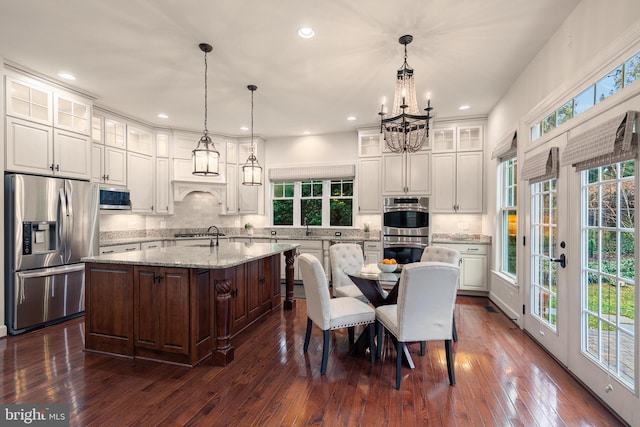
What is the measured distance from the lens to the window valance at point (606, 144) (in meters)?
1.80

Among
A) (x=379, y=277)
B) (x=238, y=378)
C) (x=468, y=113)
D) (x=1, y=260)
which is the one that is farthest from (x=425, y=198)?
(x=1, y=260)

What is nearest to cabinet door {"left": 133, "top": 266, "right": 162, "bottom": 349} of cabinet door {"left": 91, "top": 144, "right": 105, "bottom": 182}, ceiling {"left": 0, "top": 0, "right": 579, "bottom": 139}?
ceiling {"left": 0, "top": 0, "right": 579, "bottom": 139}

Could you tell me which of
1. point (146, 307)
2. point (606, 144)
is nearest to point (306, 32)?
point (606, 144)

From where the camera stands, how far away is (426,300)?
2314 mm

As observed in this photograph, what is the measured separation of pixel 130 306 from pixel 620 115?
12.8 feet

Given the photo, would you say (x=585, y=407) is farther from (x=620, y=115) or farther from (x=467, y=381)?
(x=620, y=115)

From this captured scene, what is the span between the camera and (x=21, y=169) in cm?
345

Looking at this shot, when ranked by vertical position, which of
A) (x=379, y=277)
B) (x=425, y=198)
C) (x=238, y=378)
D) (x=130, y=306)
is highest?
(x=425, y=198)

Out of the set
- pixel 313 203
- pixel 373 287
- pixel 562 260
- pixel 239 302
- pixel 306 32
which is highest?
pixel 306 32

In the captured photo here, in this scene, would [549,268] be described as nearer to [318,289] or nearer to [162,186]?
[318,289]

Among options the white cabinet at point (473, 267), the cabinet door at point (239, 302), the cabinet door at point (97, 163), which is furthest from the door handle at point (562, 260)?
the cabinet door at point (97, 163)

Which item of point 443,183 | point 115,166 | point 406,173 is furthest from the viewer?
point 406,173

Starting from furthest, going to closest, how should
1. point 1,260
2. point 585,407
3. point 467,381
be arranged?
1. point 1,260
2. point 467,381
3. point 585,407

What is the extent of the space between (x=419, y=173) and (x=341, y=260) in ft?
7.92
